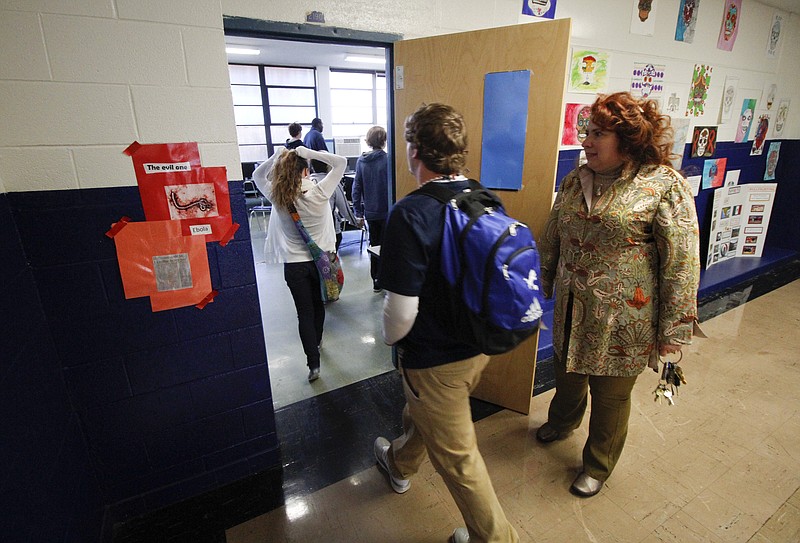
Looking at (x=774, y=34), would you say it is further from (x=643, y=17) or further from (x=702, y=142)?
(x=643, y=17)

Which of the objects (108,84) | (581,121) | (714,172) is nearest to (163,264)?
(108,84)

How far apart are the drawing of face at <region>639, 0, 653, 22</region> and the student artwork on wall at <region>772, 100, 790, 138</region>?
9.34 feet

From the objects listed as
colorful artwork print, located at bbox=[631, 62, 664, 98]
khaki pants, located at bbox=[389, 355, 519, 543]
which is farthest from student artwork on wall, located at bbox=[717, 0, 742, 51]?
khaki pants, located at bbox=[389, 355, 519, 543]

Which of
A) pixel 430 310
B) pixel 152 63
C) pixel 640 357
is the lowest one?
pixel 640 357

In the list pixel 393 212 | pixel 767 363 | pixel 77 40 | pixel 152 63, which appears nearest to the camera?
pixel 393 212

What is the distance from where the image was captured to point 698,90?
135 inches

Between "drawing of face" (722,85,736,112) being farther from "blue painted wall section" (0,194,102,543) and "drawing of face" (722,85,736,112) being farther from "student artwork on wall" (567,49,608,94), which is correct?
"blue painted wall section" (0,194,102,543)

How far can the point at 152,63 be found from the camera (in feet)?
4.60

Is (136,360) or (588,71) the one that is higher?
(588,71)

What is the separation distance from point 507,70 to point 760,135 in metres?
4.09

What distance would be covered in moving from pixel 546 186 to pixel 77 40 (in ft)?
6.05

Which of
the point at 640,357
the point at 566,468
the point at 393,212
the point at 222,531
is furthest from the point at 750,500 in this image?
the point at 222,531

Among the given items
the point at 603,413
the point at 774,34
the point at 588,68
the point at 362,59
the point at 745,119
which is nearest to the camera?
the point at 603,413

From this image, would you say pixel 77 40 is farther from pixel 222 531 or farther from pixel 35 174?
pixel 222 531
